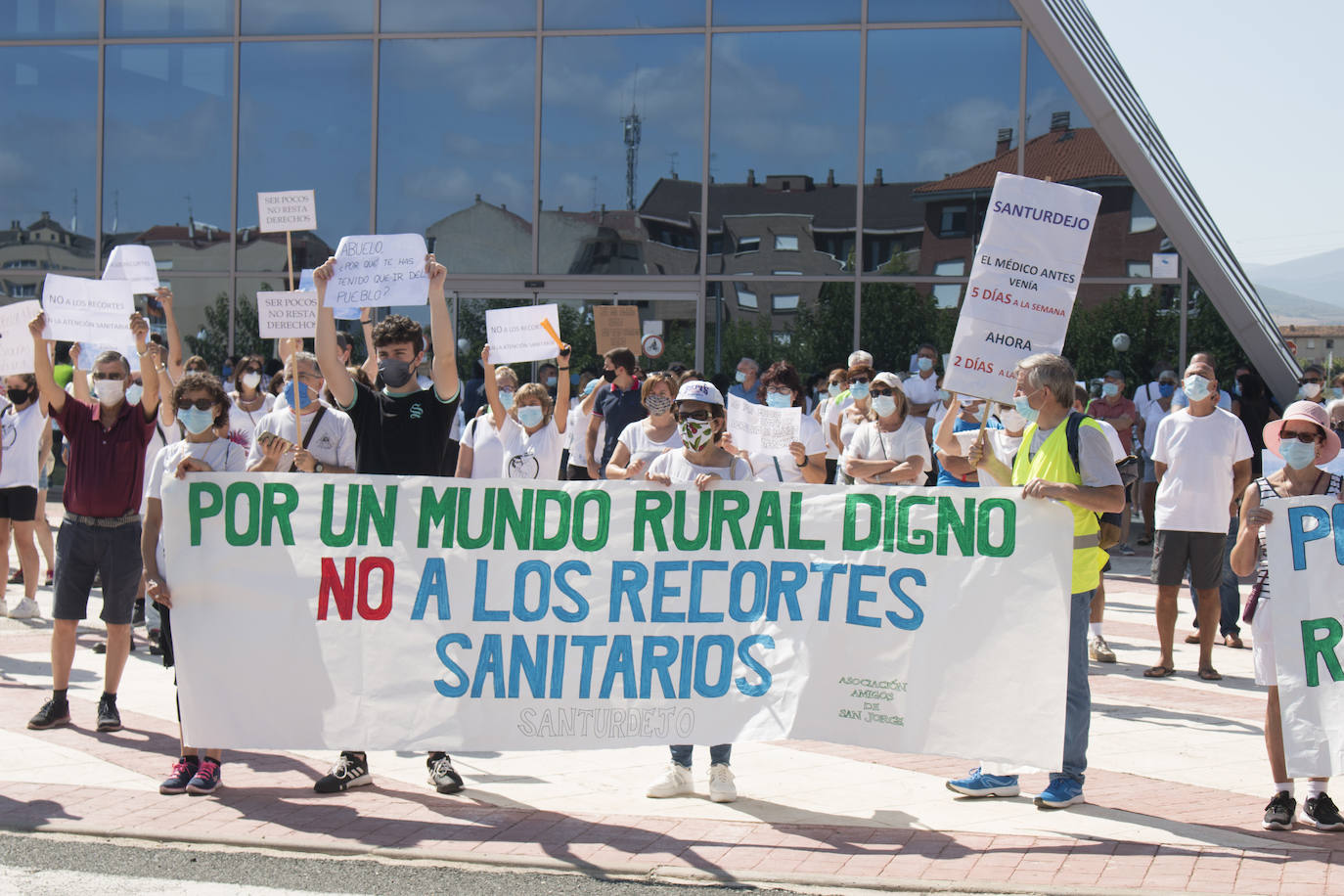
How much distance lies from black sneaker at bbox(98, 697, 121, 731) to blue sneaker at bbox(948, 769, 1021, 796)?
170 inches

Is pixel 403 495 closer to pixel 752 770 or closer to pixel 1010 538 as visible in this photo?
pixel 752 770

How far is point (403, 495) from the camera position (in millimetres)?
6023

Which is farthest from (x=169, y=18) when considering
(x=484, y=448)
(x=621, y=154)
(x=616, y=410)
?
(x=484, y=448)

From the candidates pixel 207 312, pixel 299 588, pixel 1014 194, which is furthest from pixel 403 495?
pixel 207 312

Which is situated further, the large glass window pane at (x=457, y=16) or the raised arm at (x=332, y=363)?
the large glass window pane at (x=457, y=16)

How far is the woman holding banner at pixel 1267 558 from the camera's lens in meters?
5.66

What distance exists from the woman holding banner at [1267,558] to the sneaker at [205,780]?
14.7 ft

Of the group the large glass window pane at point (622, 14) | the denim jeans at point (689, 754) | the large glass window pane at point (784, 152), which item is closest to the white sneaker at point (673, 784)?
the denim jeans at point (689, 754)

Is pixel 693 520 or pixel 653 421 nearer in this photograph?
pixel 693 520

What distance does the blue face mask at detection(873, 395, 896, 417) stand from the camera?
324 inches

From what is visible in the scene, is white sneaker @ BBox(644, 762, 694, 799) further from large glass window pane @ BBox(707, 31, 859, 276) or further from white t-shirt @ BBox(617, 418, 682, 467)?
large glass window pane @ BBox(707, 31, 859, 276)

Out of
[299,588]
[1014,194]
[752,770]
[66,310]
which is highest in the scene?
[1014,194]

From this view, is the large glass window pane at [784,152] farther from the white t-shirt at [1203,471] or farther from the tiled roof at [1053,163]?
the white t-shirt at [1203,471]

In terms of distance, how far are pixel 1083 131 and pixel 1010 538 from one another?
47.0 ft
